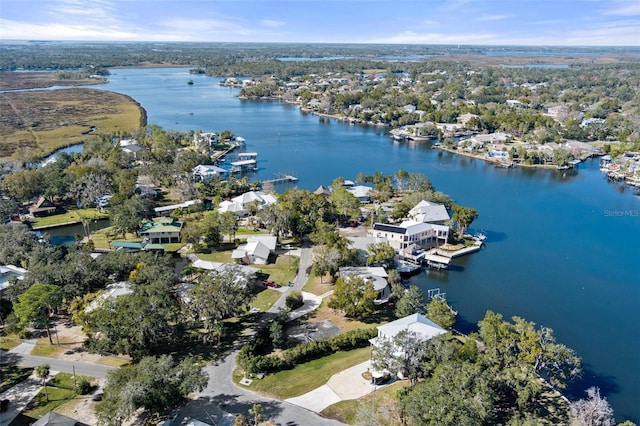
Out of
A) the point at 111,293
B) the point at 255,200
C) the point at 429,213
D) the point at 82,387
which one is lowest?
the point at 82,387

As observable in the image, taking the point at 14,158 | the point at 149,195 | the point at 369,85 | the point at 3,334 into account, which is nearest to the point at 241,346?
the point at 3,334

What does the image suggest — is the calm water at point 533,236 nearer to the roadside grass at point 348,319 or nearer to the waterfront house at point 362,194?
the roadside grass at point 348,319

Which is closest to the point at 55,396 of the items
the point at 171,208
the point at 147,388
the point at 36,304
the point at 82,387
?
the point at 82,387

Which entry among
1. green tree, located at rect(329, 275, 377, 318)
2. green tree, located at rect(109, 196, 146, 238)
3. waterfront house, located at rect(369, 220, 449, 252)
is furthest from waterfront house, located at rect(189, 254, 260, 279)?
waterfront house, located at rect(369, 220, 449, 252)

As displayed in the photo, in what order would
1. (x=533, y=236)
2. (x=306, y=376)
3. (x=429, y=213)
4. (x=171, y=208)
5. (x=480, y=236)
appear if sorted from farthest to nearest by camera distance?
(x=171, y=208), (x=533, y=236), (x=480, y=236), (x=429, y=213), (x=306, y=376)

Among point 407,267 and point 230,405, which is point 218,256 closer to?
point 407,267

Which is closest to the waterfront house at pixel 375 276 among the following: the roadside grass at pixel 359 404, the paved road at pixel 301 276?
the paved road at pixel 301 276

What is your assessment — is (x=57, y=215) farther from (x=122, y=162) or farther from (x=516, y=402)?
(x=516, y=402)
